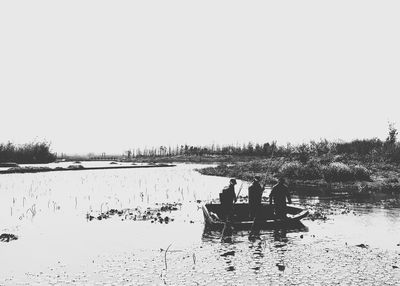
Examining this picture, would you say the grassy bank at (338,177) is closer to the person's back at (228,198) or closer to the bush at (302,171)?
the bush at (302,171)

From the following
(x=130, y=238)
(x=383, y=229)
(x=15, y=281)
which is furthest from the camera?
(x=383, y=229)

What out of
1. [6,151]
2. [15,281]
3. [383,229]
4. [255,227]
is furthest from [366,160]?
[6,151]

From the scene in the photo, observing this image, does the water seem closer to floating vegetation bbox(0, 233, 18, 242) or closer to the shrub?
floating vegetation bbox(0, 233, 18, 242)

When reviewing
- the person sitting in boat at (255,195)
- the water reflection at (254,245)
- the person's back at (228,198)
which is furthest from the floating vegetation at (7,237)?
the person sitting in boat at (255,195)

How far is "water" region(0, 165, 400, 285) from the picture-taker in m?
12.1

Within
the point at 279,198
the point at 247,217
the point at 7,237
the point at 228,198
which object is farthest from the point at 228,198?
the point at 7,237

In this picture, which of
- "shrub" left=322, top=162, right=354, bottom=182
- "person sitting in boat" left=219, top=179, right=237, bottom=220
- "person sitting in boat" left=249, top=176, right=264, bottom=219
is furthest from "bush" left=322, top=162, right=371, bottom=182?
"person sitting in boat" left=219, top=179, right=237, bottom=220

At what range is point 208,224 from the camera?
1884cm

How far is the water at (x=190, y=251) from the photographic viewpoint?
1210 centimetres

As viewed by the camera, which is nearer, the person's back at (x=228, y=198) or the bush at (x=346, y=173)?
the person's back at (x=228, y=198)

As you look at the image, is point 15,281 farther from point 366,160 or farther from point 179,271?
point 366,160

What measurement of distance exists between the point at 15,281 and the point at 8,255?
141 inches

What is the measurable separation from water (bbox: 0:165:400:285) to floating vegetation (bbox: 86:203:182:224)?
620 mm

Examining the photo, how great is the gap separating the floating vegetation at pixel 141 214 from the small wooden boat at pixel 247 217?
277cm
